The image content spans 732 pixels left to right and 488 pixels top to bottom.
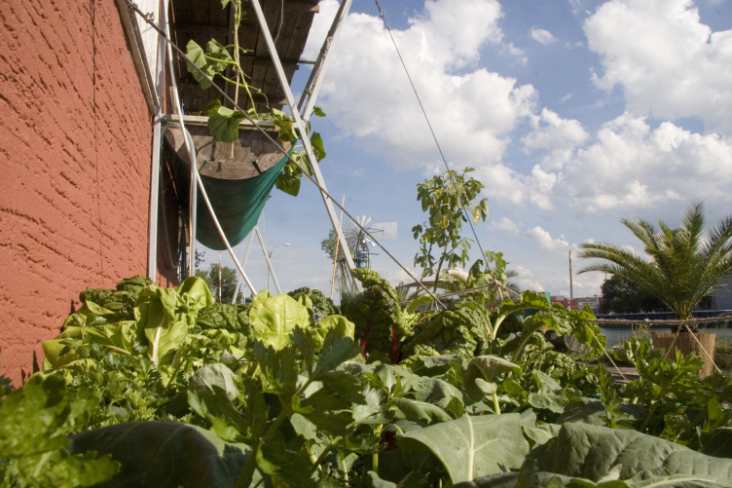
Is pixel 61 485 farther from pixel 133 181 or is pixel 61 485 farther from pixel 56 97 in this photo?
pixel 133 181

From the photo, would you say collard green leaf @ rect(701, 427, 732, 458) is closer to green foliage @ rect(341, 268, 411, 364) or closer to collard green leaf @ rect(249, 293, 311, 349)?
green foliage @ rect(341, 268, 411, 364)

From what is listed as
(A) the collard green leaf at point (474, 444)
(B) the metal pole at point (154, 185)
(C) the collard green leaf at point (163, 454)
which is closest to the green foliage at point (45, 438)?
(C) the collard green leaf at point (163, 454)

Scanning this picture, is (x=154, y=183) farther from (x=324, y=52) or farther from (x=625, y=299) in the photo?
(x=625, y=299)

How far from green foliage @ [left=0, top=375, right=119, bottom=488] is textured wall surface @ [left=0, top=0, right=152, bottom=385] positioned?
1573 millimetres

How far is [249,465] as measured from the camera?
0.52 meters

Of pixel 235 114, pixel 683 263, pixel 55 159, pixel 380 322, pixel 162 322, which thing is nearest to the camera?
pixel 380 322

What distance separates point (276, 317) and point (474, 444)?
0.87 meters

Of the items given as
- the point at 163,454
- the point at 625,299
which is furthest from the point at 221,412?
the point at 625,299

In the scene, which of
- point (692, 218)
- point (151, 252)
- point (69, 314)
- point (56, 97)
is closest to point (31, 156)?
point (56, 97)

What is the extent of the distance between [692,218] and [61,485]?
41.3 feet

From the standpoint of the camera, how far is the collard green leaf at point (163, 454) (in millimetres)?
535

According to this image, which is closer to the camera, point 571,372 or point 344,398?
point 344,398

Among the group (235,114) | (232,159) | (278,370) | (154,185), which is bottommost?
(278,370)

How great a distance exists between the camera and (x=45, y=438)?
38 cm
